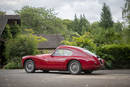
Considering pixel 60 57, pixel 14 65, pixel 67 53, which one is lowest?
pixel 14 65

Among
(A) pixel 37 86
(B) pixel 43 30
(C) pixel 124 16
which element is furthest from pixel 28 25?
(A) pixel 37 86

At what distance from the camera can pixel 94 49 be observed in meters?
17.1

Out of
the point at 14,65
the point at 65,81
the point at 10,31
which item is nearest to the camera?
the point at 65,81

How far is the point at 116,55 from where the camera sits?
16359 mm

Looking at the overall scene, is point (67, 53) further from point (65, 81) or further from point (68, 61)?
point (65, 81)

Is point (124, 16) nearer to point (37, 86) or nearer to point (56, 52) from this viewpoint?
point (56, 52)

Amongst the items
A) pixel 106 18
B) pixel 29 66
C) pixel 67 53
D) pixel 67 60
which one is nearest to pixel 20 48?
pixel 29 66

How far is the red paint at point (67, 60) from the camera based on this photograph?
36.1 ft

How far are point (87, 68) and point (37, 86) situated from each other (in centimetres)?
474

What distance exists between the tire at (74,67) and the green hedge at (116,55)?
210 inches

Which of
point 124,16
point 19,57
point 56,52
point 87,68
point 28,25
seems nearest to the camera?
point 87,68

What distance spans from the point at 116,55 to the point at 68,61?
5.94m

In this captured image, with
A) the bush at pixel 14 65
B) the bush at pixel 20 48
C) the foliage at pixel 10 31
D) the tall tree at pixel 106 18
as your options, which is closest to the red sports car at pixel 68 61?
the bush at pixel 14 65

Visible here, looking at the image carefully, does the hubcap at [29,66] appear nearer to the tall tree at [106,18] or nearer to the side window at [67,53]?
the side window at [67,53]
